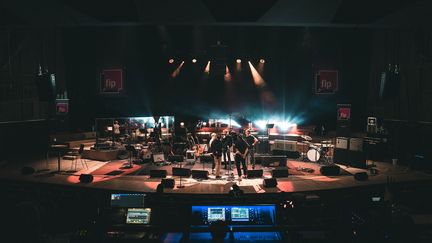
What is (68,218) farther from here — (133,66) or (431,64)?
(431,64)

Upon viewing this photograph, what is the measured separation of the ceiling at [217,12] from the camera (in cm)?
661

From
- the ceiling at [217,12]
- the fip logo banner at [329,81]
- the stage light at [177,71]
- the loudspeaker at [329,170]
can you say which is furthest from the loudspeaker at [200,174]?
the stage light at [177,71]

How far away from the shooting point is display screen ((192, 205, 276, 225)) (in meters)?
6.38

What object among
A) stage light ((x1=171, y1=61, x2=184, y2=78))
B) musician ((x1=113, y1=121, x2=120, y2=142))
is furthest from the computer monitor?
stage light ((x1=171, y1=61, x2=184, y2=78))

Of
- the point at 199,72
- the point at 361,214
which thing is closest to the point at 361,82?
the point at 199,72

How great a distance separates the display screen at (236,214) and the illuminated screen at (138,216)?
3.55 ft

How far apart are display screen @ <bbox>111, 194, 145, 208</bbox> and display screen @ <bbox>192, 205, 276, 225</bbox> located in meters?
1.42

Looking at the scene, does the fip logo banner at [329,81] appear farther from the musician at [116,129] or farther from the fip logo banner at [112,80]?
the musician at [116,129]

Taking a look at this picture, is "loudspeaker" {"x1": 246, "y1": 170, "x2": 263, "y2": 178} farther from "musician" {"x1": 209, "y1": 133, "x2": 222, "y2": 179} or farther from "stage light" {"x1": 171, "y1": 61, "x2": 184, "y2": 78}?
"stage light" {"x1": 171, "y1": 61, "x2": 184, "y2": 78}

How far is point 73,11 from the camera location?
707 centimetres

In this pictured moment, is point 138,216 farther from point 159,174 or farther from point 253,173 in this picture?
point 253,173

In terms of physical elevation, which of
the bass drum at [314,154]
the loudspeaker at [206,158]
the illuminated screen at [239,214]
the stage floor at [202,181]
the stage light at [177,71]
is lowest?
the stage floor at [202,181]

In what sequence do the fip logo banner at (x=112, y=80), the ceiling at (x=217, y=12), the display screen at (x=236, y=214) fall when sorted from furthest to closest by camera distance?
the fip logo banner at (x=112, y=80)
the ceiling at (x=217, y=12)
the display screen at (x=236, y=214)

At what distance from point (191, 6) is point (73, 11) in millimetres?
2475
